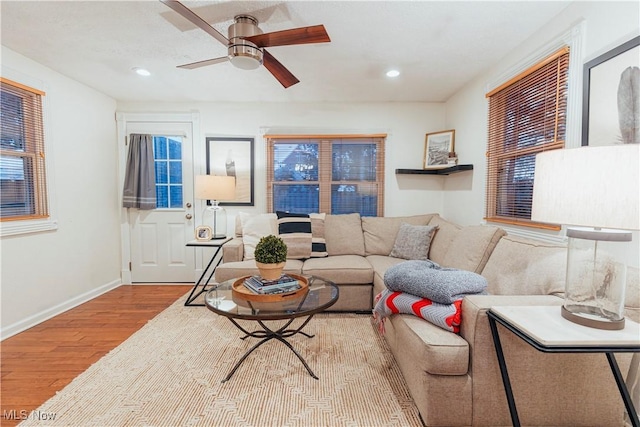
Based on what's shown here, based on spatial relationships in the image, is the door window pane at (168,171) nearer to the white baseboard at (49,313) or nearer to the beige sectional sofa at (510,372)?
the white baseboard at (49,313)

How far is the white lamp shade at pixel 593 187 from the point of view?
933 millimetres

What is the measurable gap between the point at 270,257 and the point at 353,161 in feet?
7.43

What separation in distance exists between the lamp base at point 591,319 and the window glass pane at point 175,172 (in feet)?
13.1

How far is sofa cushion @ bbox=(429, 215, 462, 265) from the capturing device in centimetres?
271

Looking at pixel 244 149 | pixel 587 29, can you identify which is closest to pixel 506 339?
pixel 587 29

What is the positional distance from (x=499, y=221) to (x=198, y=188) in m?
3.10

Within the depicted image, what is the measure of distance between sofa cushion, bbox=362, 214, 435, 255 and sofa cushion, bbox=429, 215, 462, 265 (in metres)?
0.36

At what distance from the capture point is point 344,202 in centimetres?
386

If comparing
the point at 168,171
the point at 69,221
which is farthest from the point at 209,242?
the point at 69,221

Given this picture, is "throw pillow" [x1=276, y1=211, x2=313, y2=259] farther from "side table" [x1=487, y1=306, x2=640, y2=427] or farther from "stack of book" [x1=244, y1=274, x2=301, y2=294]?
"side table" [x1=487, y1=306, x2=640, y2=427]

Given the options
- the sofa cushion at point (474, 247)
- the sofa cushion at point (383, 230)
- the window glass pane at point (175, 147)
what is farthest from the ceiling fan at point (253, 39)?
the sofa cushion at point (383, 230)

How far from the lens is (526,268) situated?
5.71ft

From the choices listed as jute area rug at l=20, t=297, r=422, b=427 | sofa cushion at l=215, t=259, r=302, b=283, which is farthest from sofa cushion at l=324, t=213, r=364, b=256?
jute area rug at l=20, t=297, r=422, b=427

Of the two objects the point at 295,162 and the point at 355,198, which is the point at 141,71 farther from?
the point at 355,198
